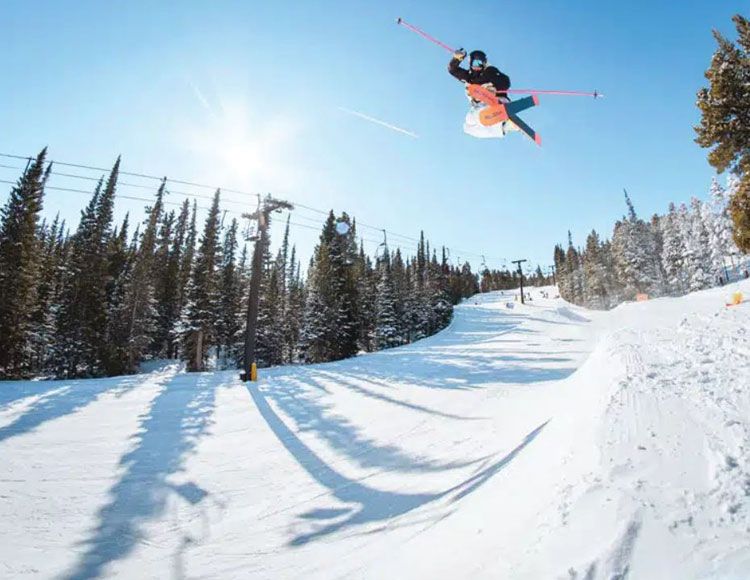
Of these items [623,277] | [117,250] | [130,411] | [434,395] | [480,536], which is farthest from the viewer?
[623,277]

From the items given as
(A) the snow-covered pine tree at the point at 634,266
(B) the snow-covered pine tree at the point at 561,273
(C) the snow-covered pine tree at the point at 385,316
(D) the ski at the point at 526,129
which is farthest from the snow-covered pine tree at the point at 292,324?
(B) the snow-covered pine tree at the point at 561,273

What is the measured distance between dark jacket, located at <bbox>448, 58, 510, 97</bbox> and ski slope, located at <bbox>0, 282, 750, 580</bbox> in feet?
24.2

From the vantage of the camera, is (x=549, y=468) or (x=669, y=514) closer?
(x=669, y=514)

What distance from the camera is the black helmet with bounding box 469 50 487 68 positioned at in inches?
388

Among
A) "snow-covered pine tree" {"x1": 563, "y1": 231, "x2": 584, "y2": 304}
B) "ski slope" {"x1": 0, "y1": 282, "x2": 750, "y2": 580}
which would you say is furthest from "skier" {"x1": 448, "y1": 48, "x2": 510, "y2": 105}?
"snow-covered pine tree" {"x1": 563, "y1": 231, "x2": 584, "y2": 304}

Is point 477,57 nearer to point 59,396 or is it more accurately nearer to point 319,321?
point 59,396

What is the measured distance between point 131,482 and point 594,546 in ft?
23.0

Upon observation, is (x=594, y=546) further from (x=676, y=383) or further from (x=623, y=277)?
(x=623, y=277)

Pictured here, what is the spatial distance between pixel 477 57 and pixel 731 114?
14678mm

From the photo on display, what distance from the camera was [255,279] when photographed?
17156mm

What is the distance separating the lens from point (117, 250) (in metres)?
44.4

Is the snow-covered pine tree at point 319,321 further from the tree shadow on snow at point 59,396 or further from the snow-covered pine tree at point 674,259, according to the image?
the snow-covered pine tree at point 674,259

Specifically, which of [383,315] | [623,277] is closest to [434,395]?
[383,315]

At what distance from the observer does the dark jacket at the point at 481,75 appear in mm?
9922
